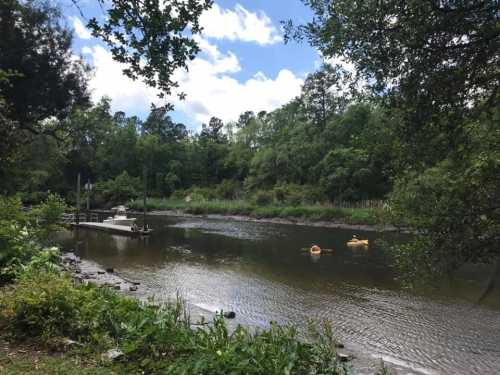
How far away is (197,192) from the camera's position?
212 ft

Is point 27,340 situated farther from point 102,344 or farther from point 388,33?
point 388,33

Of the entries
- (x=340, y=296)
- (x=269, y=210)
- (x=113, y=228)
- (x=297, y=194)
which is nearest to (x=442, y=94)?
(x=340, y=296)

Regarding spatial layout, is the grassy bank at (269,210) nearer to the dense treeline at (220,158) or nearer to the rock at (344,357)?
the dense treeline at (220,158)

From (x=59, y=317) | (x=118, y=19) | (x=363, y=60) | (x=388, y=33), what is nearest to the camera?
(x=118, y=19)

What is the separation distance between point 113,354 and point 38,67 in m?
16.8

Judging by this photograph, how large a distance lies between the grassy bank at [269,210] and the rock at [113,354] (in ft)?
89.9

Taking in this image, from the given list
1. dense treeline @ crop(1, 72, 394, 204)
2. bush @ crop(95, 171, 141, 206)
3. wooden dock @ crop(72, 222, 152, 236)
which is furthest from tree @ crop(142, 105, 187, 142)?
wooden dock @ crop(72, 222, 152, 236)

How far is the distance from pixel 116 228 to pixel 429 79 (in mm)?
30315

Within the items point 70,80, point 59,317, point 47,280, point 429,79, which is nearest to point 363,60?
point 429,79

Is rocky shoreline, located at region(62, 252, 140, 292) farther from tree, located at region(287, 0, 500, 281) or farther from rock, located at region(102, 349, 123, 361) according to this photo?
tree, located at region(287, 0, 500, 281)

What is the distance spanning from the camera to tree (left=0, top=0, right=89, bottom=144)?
1680cm

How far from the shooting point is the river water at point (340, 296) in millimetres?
8758

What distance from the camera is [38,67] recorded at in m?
18.3

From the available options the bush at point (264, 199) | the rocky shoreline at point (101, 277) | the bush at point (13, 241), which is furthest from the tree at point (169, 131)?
the bush at point (13, 241)
